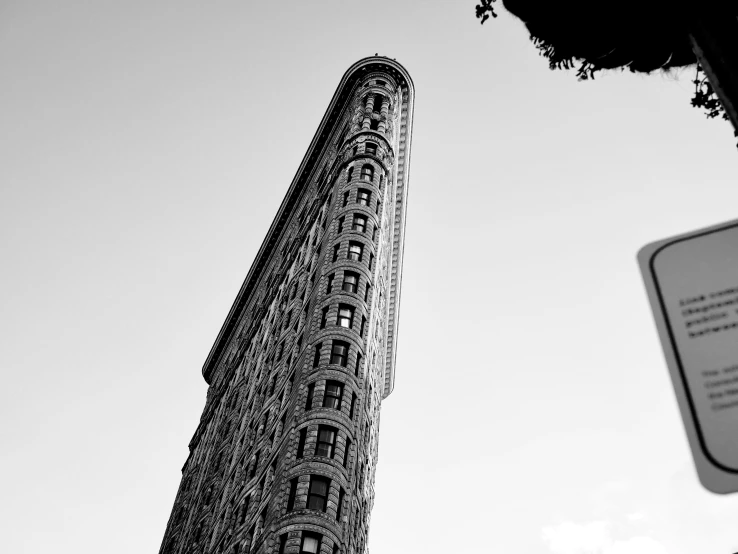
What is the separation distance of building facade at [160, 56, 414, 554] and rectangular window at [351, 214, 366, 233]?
100mm

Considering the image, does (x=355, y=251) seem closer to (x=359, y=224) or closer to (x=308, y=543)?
(x=359, y=224)

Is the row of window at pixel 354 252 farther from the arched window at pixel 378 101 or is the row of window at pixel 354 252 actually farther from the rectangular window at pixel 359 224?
the arched window at pixel 378 101

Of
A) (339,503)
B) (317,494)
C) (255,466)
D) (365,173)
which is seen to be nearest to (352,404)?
(339,503)

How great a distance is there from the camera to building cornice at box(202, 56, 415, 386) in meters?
69.7

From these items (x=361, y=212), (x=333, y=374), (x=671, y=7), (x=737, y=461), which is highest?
(x=361, y=212)

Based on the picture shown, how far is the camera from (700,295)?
96.7 inches

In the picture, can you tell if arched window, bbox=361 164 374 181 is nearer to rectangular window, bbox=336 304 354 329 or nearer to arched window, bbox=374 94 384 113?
arched window, bbox=374 94 384 113

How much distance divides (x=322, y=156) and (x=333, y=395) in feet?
131

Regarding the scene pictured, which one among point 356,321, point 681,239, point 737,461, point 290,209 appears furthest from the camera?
point 290,209

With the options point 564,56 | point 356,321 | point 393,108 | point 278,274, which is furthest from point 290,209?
point 564,56

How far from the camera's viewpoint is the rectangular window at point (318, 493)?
33.1 metres

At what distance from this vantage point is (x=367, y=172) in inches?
2170

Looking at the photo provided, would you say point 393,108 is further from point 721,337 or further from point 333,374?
point 721,337

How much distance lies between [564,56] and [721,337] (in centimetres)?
314
